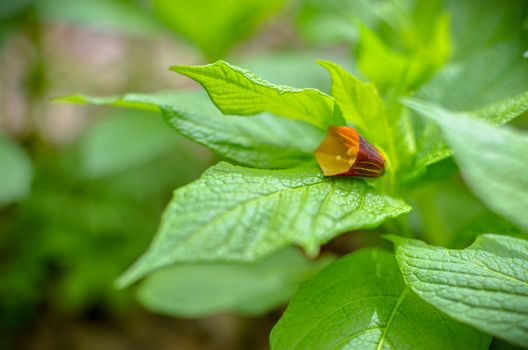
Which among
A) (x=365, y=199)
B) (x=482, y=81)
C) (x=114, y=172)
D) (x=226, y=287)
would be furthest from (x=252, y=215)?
(x=114, y=172)

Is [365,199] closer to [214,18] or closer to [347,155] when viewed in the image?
[347,155]

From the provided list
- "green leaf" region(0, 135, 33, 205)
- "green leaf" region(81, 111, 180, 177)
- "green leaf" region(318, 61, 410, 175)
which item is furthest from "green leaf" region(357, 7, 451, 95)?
"green leaf" region(0, 135, 33, 205)

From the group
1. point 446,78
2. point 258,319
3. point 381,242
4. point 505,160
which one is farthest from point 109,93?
point 505,160

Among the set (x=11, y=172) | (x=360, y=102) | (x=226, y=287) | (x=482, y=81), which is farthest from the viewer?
(x=11, y=172)

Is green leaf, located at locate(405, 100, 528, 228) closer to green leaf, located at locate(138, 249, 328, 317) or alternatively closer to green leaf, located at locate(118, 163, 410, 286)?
green leaf, located at locate(118, 163, 410, 286)

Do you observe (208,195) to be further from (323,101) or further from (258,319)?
(258,319)

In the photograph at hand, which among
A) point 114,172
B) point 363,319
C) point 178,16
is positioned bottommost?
point 114,172
